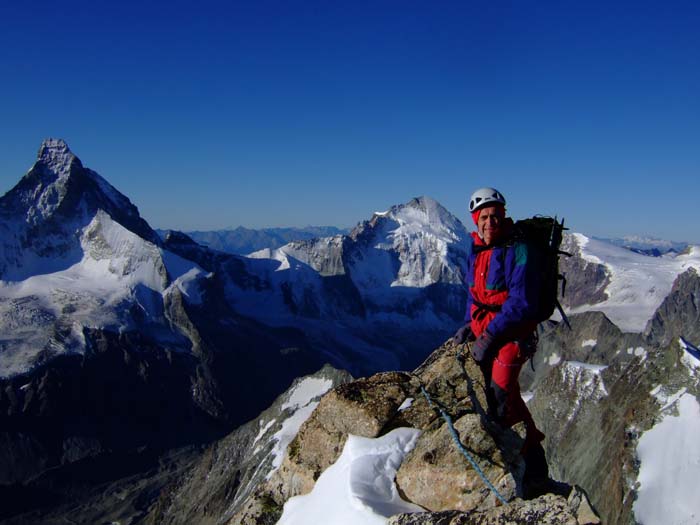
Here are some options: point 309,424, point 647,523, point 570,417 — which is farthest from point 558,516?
point 570,417

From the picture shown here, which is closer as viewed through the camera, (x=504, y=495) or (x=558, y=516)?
(x=558, y=516)

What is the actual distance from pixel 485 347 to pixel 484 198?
3353 millimetres

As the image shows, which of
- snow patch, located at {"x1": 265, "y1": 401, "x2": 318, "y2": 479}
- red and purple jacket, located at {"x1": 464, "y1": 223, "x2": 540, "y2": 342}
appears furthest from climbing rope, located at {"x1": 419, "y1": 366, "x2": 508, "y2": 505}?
snow patch, located at {"x1": 265, "y1": 401, "x2": 318, "y2": 479}

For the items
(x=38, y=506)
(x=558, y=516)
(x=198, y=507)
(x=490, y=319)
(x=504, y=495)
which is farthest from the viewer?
(x=38, y=506)

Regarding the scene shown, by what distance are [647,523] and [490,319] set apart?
64.5m

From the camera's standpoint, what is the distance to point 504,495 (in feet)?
33.3

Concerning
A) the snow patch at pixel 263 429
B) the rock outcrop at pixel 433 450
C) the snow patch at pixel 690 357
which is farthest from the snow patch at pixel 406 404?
the snow patch at pixel 263 429

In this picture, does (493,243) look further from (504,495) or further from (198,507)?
(198,507)

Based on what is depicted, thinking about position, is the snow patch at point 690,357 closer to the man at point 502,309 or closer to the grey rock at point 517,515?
the man at point 502,309

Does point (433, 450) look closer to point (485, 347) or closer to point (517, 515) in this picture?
point (485, 347)

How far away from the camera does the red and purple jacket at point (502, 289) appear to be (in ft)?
36.7

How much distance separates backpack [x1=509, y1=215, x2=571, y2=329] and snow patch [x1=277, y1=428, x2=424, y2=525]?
4.37 m

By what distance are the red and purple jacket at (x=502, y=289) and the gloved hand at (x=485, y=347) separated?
19 centimetres

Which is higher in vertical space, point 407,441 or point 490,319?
point 490,319
